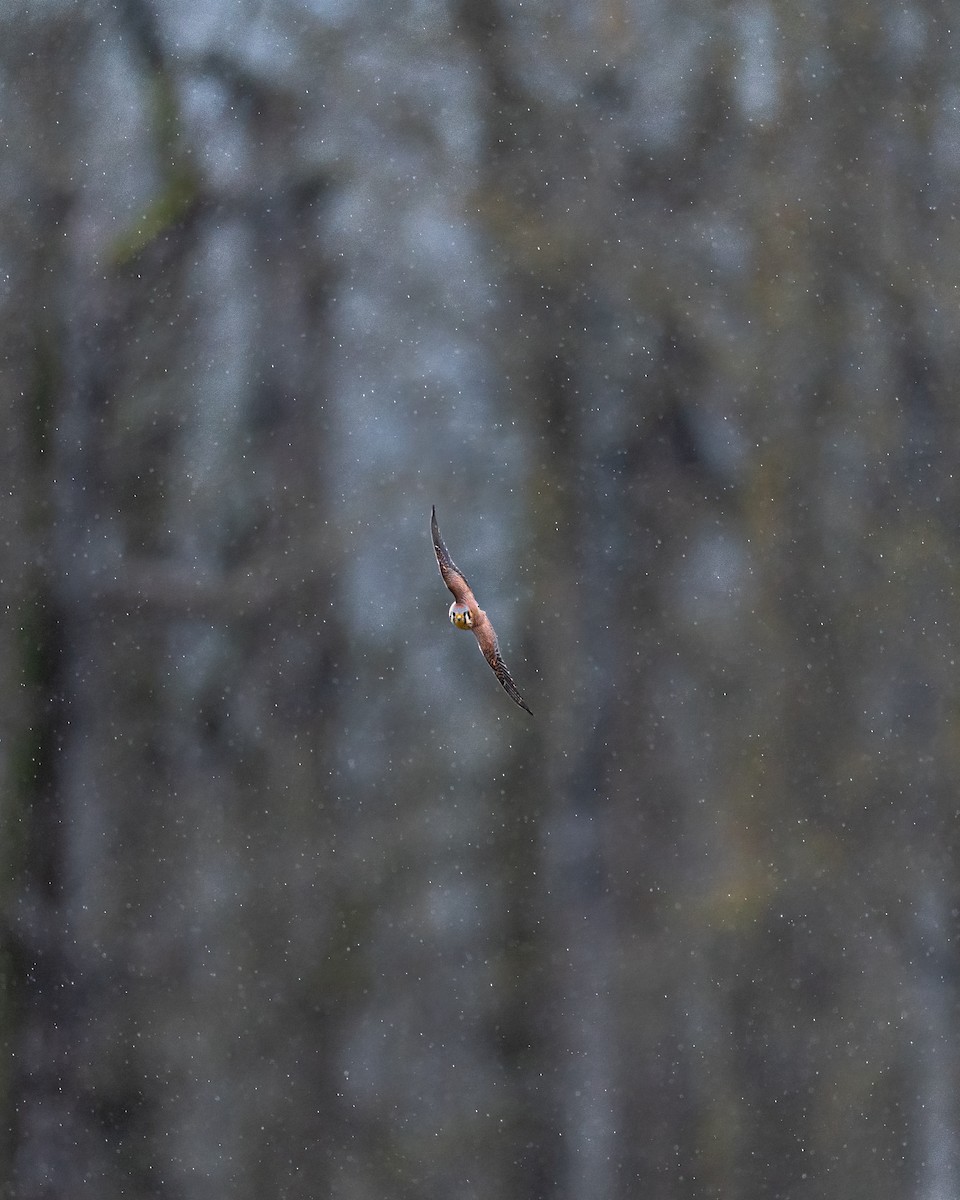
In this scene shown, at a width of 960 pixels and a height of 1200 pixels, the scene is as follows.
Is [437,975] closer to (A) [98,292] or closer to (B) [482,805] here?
(B) [482,805]

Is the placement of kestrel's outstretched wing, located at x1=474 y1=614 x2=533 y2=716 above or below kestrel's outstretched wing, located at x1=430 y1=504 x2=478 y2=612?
below

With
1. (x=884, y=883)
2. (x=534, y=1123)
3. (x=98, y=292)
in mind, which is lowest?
(x=534, y=1123)

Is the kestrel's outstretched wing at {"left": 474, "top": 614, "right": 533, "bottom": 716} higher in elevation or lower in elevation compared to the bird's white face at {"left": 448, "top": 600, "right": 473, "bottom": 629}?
lower

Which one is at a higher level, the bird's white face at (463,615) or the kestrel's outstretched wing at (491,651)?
the bird's white face at (463,615)

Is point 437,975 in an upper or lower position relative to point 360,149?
lower

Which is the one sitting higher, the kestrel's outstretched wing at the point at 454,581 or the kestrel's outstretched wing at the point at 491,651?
the kestrel's outstretched wing at the point at 454,581

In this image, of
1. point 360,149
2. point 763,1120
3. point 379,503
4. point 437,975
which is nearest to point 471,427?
point 379,503
